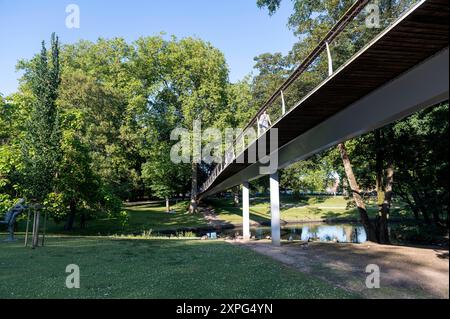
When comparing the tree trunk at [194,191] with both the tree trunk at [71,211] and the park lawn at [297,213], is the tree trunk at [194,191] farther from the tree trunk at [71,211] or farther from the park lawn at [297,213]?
the tree trunk at [71,211]

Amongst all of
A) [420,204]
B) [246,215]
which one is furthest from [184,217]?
[420,204]

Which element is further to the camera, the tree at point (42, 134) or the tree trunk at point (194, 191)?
the tree trunk at point (194, 191)

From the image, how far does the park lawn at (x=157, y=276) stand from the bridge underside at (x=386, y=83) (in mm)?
3889

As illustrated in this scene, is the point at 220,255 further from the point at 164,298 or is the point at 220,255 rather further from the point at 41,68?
the point at 41,68

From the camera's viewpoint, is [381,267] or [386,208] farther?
[386,208]

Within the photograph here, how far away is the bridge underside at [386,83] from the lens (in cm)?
569

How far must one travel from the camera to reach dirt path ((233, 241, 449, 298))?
6824 mm

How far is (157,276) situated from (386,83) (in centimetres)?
716

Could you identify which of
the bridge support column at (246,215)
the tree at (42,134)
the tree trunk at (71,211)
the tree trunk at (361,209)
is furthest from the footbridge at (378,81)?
the tree trunk at (71,211)

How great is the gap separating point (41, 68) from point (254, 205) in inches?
1490

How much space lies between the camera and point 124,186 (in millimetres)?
38531

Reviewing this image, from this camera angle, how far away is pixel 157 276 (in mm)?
8750

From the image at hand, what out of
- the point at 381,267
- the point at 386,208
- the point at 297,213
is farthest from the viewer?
the point at 297,213

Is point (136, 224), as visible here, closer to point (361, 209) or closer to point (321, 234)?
point (321, 234)
